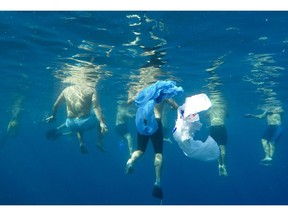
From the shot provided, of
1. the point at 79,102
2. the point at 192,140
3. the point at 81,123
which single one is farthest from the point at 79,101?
the point at 192,140

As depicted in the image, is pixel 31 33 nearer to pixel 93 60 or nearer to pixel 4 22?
pixel 4 22

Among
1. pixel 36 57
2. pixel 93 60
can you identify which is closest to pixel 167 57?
pixel 93 60

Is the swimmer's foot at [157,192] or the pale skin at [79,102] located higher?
the pale skin at [79,102]

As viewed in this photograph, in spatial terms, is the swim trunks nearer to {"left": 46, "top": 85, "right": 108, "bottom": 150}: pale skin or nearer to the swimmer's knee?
{"left": 46, "top": 85, "right": 108, "bottom": 150}: pale skin

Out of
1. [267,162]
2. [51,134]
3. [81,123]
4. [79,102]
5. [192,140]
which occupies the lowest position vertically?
[267,162]

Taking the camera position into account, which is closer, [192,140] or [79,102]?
[192,140]

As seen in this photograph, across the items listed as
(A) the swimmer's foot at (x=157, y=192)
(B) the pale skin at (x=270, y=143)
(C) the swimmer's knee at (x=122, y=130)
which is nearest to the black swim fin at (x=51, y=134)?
(A) the swimmer's foot at (x=157, y=192)

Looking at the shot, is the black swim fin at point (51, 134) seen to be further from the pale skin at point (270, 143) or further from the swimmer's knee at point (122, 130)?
the pale skin at point (270, 143)

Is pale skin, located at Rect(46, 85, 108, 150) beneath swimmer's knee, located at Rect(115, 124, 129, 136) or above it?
above

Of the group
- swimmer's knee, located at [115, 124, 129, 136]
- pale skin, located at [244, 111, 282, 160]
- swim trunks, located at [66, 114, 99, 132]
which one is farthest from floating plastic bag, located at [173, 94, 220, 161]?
swimmer's knee, located at [115, 124, 129, 136]

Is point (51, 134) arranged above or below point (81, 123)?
below

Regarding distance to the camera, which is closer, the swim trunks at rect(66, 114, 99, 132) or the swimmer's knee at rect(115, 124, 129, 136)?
the swim trunks at rect(66, 114, 99, 132)

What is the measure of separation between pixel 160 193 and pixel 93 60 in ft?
34.0

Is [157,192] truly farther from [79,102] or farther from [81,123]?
[79,102]
